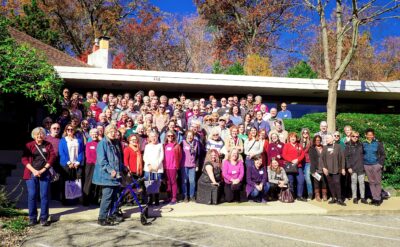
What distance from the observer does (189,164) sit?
8.39 meters

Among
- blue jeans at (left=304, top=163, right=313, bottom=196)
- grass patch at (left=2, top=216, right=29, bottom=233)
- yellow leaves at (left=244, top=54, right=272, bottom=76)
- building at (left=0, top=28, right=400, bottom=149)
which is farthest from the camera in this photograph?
yellow leaves at (left=244, top=54, right=272, bottom=76)

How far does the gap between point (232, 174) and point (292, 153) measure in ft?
5.10

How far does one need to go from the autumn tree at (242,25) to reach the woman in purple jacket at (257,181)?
837 inches

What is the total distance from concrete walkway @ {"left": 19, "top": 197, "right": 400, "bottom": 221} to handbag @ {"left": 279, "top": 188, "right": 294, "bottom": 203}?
18cm

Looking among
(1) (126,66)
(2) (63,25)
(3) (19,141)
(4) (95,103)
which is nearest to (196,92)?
(4) (95,103)

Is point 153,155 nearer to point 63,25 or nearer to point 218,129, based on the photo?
point 218,129

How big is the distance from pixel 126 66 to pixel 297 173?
22060 mm

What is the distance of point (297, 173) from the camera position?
8898mm

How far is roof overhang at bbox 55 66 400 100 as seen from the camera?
12102 mm

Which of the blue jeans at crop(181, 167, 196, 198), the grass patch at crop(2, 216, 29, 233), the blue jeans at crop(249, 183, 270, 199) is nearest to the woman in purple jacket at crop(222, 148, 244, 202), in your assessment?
the blue jeans at crop(249, 183, 270, 199)

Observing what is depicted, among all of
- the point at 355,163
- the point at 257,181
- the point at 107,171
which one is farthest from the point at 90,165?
the point at 355,163

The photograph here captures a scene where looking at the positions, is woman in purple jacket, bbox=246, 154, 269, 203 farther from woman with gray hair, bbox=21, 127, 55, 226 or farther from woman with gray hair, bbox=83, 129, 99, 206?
woman with gray hair, bbox=21, 127, 55, 226

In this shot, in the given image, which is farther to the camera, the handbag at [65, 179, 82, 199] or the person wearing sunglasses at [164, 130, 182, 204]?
the person wearing sunglasses at [164, 130, 182, 204]

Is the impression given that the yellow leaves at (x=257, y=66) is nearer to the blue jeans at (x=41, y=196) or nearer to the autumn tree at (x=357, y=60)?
the autumn tree at (x=357, y=60)
